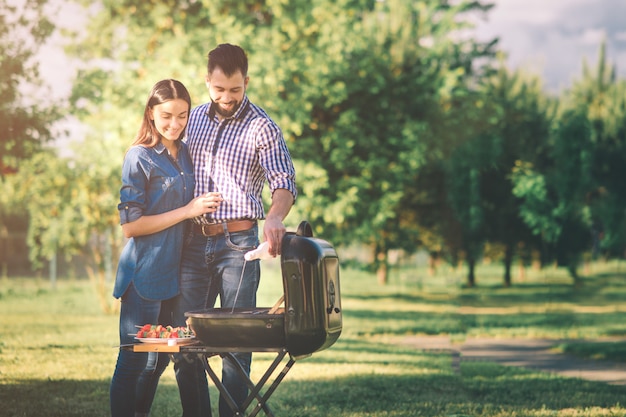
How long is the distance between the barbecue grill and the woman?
0.51 meters

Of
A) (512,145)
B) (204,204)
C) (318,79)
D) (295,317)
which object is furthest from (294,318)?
(512,145)

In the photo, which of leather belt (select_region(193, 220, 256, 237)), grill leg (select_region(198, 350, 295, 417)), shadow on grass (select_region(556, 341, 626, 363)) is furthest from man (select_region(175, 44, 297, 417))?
shadow on grass (select_region(556, 341, 626, 363))

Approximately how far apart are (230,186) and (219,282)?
0.46 meters

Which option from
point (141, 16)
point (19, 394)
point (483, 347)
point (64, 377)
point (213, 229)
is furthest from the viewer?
point (141, 16)

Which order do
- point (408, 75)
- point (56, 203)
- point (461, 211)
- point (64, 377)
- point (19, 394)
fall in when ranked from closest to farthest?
point (19, 394) → point (64, 377) → point (56, 203) → point (408, 75) → point (461, 211)

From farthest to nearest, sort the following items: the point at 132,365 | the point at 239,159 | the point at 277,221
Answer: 1. the point at 239,159
2. the point at 132,365
3. the point at 277,221

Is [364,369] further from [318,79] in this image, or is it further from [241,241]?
[318,79]

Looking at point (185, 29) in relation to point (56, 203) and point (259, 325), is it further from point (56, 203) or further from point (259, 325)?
point (259, 325)

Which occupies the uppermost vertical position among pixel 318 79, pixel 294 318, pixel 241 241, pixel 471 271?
pixel 318 79

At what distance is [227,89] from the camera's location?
4312 mm

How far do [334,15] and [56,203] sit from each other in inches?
302

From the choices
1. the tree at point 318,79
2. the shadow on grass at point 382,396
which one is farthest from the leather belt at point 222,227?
the tree at point 318,79

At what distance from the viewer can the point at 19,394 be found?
7.09 meters

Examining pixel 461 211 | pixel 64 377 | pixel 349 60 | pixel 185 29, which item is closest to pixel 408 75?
pixel 349 60
